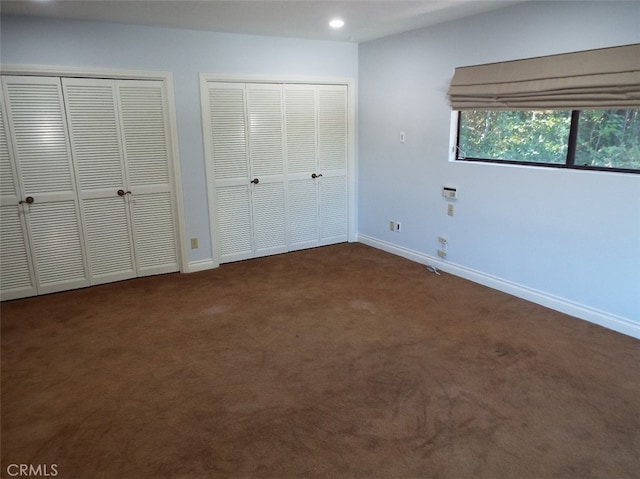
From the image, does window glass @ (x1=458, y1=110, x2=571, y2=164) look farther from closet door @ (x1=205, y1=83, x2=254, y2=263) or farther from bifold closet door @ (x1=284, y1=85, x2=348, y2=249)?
closet door @ (x1=205, y1=83, x2=254, y2=263)

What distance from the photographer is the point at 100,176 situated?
4086 mm

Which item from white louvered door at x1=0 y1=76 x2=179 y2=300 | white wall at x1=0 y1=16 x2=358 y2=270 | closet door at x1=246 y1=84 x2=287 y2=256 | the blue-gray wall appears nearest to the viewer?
the blue-gray wall

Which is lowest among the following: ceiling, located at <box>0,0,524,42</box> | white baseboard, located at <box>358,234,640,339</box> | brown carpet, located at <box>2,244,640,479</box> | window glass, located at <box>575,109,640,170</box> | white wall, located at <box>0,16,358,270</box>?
brown carpet, located at <box>2,244,640,479</box>

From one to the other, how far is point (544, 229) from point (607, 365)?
118 centimetres

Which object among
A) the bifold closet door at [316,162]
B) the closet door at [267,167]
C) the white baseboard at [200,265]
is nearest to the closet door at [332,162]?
the bifold closet door at [316,162]

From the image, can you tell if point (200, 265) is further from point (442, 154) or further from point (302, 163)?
point (442, 154)

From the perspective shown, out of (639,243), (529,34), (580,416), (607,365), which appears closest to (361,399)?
(580,416)

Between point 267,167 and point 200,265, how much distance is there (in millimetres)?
1289

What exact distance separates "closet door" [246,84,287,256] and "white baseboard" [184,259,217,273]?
54 centimetres

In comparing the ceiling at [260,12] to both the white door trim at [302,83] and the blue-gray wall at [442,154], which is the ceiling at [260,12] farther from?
the white door trim at [302,83]

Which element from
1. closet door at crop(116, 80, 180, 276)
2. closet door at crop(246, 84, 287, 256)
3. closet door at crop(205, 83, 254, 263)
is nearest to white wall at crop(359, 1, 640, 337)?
closet door at crop(246, 84, 287, 256)

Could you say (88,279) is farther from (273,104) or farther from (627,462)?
(627,462)

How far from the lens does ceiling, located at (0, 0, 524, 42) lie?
10.8ft

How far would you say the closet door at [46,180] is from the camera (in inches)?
146
